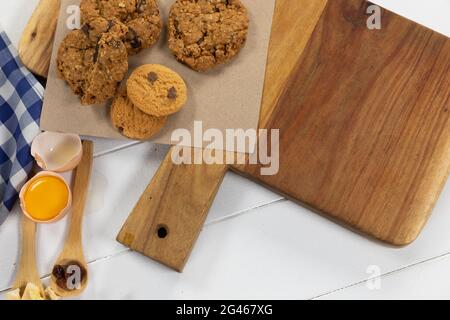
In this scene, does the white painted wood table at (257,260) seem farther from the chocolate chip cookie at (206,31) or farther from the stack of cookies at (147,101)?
the chocolate chip cookie at (206,31)

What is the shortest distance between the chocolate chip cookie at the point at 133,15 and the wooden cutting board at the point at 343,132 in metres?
0.22

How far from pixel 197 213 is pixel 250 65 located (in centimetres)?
29

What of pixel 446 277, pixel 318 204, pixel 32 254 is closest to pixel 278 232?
pixel 318 204

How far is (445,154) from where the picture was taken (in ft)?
3.16

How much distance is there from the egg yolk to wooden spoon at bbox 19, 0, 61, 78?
203 mm

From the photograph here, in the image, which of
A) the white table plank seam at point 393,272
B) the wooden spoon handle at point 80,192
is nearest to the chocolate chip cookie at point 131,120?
the wooden spoon handle at point 80,192

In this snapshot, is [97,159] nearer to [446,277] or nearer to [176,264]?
[176,264]

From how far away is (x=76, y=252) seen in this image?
103 cm

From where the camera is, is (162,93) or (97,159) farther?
(97,159)

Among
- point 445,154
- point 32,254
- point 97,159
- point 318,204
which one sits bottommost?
point 32,254

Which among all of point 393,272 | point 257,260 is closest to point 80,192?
point 257,260

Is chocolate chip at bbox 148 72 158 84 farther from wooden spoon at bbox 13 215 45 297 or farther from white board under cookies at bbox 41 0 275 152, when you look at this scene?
wooden spoon at bbox 13 215 45 297

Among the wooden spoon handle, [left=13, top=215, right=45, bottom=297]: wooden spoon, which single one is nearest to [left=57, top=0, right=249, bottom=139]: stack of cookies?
the wooden spoon handle
